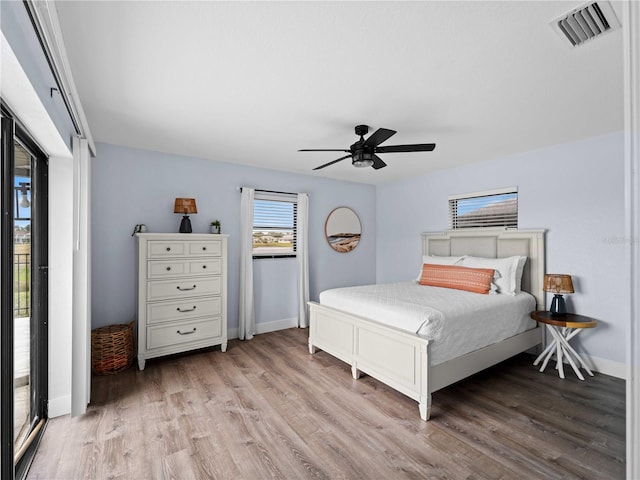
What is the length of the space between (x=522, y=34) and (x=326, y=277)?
394 cm

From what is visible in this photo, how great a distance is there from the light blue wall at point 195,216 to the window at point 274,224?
135 mm

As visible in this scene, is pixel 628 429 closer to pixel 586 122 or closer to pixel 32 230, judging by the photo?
pixel 32 230

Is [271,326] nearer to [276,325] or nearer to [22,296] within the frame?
[276,325]

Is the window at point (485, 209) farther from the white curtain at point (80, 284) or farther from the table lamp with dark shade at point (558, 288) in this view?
the white curtain at point (80, 284)

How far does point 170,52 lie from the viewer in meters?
1.79

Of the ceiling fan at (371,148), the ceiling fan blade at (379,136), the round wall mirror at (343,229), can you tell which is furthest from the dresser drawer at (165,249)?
the round wall mirror at (343,229)

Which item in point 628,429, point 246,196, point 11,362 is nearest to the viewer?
point 628,429

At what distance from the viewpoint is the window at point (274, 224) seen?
4.41m

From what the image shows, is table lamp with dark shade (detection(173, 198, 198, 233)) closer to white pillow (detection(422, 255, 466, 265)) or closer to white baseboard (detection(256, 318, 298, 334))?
white baseboard (detection(256, 318, 298, 334))

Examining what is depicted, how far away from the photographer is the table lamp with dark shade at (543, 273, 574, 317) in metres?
3.11

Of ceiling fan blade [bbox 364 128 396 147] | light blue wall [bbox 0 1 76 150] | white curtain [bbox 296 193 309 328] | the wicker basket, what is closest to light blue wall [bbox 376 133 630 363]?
ceiling fan blade [bbox 364 128 396 147]

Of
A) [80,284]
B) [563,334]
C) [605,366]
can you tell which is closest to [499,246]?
[563,334]

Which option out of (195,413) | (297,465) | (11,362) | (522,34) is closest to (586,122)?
(522,34)

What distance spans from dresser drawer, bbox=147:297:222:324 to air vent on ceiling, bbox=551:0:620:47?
358 cm
